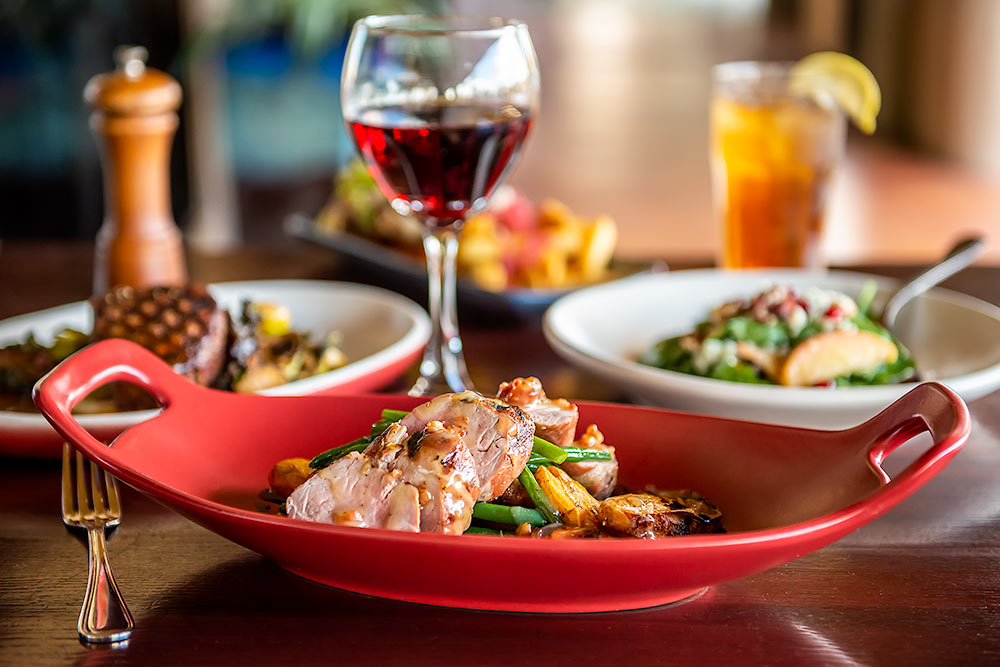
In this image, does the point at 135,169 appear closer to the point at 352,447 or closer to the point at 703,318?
the point at 703,318

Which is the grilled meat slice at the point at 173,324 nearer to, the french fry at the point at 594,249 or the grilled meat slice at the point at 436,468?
the grilled meat slice at the point at 436,468

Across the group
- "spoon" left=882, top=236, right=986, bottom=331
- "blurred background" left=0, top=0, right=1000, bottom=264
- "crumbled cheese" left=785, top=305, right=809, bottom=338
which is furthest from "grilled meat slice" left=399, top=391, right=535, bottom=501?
"blurred background" left=0, top=0, right=1000, bottom=264

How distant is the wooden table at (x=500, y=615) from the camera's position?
0.74 metres

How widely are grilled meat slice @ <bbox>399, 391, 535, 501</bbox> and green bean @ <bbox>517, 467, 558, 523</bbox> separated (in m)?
0.02

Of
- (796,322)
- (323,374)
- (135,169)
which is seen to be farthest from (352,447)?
(135,169)

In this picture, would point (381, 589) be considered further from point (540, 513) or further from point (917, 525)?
point (917, 525)

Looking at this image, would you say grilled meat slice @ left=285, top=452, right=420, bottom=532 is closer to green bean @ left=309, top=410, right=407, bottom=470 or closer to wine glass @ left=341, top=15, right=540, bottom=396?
green bean @ left=309, top=410, right=407, bottom=470

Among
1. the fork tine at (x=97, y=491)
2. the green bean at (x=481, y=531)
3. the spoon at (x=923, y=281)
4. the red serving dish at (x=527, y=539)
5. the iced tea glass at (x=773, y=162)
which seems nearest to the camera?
the red serving dish at (x=527, y=539)

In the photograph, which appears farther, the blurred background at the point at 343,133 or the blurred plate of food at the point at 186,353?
the blurred background at the point at 343,133

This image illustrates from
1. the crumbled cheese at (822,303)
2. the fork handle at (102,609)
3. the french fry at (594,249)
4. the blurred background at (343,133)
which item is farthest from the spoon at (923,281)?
the blurred background at (343,133)

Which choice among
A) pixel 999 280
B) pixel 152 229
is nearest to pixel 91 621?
pixel 152 229

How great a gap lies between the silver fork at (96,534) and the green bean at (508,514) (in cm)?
26

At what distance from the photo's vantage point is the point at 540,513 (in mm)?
810

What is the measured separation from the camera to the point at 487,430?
79 centimetres
